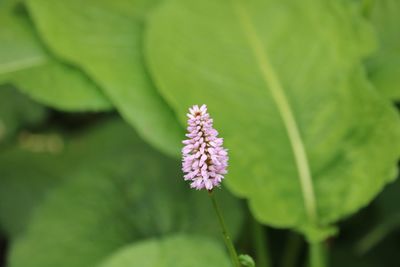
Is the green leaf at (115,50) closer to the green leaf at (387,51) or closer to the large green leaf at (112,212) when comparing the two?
the large green leaf at (112,212)

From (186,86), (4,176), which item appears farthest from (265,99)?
(4,176)

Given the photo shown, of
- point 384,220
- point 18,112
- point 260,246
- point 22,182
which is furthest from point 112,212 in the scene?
point 384,220

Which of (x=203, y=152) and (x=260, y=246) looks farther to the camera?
(x=260, y=246)

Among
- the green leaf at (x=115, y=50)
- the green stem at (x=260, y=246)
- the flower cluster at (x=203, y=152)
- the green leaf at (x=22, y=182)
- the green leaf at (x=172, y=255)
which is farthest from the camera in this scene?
the green leaf at (x=22, y=182)

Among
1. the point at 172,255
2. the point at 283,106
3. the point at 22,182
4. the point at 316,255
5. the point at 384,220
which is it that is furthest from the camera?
the point at 22,182

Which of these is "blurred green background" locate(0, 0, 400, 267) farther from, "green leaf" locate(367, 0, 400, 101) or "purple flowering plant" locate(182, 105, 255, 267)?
"purple flowering plant" locate(182, 105, 255, 267)

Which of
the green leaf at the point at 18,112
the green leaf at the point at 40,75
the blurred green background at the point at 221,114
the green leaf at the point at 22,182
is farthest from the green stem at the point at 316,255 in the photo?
the green leaf at the point at 18,112

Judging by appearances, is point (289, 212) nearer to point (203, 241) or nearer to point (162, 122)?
point (203, 241)

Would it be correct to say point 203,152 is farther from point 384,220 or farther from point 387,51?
point 384,220
